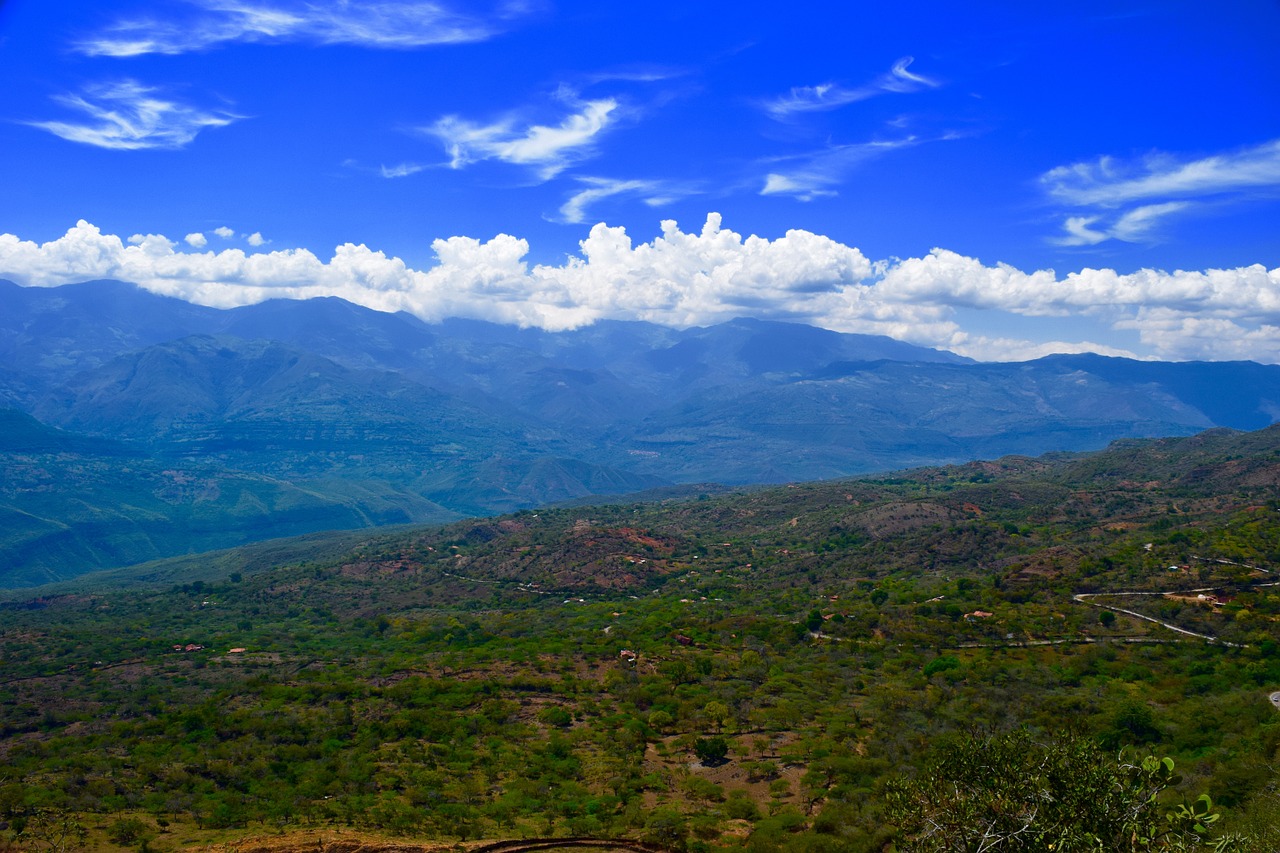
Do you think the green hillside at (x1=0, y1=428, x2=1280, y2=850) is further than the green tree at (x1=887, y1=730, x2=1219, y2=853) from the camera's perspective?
Yes

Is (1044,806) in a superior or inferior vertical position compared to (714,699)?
superior

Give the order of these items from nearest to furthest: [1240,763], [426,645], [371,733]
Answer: [1240,763]
[371,733]
[426,645]

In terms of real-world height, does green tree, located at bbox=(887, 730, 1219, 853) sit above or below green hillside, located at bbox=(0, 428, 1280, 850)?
above

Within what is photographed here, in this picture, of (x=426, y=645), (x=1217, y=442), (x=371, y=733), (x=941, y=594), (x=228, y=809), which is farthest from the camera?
(x=1217, y=442)

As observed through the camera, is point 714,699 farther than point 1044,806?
Yes

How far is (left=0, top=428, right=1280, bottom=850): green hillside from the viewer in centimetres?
2752

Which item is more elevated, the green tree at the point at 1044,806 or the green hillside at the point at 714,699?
the green tree at the point at 1044,806

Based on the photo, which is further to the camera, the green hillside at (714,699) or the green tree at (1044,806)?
the green hillside at (714,699)

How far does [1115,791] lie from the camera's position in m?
17.7

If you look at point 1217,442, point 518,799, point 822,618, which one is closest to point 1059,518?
point 822,618

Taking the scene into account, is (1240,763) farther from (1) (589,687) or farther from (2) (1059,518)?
(2) (1059,518)

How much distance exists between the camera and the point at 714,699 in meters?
46.1

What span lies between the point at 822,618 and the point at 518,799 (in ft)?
130

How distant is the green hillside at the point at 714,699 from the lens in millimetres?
27516
